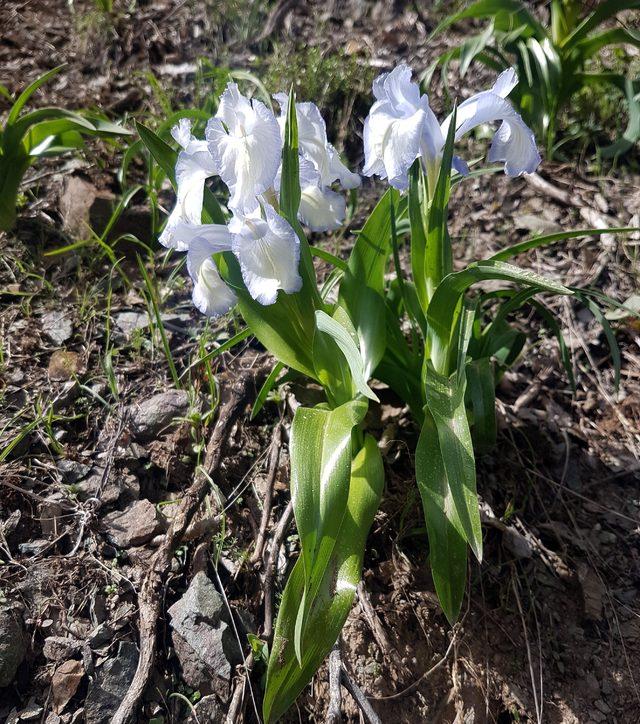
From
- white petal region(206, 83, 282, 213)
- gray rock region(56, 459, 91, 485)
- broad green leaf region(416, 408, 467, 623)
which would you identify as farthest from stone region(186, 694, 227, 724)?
white petal region(206, 83, 282, 213)

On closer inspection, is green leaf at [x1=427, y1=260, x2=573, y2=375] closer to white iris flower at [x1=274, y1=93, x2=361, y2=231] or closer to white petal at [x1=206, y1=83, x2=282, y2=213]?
white iris flower at [x1=274, y1=93, x2=361, y2=231]

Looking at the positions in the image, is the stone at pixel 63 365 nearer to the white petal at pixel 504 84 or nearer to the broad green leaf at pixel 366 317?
the broad green leaf at pixel 366 317

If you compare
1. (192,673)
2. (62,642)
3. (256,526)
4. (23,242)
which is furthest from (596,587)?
(23,242)

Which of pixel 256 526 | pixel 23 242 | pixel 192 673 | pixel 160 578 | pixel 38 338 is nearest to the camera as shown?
pixel 192 673

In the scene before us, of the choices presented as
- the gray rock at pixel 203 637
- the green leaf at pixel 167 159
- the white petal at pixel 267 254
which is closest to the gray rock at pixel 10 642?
the gray rock at pixel 203 637

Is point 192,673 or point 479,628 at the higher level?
point 192,673

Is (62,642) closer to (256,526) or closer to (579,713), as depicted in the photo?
(256,526)

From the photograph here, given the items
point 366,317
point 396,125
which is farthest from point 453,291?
point 396,125
